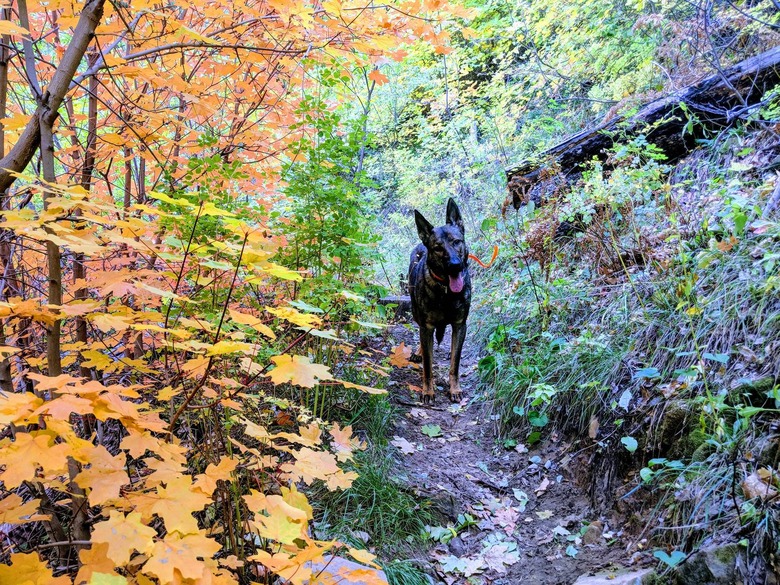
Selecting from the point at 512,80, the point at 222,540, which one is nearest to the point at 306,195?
the point at 222,540

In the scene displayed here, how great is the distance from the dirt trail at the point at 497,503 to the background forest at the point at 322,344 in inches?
0.8

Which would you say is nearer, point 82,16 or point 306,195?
point 82,16

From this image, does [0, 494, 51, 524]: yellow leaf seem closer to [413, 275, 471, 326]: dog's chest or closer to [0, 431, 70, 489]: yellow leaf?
[0, 431, 70, 489]: yellow leaf

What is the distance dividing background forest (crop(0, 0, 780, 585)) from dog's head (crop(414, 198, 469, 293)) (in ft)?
2.79

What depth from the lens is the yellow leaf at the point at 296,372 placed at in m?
1.25

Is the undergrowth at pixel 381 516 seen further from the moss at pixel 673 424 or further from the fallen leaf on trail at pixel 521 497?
the moss at pixel 673 424

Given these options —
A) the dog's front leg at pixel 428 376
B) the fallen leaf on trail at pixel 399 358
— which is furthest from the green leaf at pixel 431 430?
the fallen leaf on trail at pixel 399 358

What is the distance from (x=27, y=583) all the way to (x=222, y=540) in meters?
0.88

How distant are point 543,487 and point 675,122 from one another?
431 centimetres

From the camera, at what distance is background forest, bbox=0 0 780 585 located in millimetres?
1405

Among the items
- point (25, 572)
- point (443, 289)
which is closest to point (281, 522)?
point (25, 572)

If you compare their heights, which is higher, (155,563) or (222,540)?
(155,563)

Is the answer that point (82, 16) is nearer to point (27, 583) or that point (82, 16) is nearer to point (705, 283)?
point (27, 583)

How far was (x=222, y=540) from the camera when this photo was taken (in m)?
1.87
